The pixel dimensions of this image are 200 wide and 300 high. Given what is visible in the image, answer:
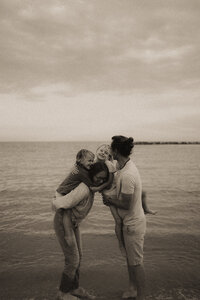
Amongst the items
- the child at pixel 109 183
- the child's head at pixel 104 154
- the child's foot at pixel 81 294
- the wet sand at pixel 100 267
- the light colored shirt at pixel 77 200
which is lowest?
the wet sand at pixel 100 267

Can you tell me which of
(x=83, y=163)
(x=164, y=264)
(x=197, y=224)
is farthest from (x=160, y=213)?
(x=83, y=163)

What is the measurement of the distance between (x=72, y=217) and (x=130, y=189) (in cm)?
92

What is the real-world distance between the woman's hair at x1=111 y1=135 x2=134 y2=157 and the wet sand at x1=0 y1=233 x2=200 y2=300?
7.80ft

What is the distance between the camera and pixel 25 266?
224 inches

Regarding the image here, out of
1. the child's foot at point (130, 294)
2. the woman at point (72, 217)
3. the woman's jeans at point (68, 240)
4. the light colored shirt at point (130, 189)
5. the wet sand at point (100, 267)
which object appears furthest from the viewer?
the wet sand at point (100, 267)

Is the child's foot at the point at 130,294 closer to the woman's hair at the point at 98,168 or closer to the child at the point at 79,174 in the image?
the child at the point at 79,174

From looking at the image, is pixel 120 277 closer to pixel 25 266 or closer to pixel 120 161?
pixel 25 266

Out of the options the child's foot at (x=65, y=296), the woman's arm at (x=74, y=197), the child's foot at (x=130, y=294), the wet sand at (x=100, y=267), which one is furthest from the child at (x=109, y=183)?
the wet sand at (x=100, y=267)

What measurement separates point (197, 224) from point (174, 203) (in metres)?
3.32

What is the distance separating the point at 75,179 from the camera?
3912 millimetres

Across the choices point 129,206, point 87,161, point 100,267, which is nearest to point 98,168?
point 87,161

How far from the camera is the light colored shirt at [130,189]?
3.67 meters

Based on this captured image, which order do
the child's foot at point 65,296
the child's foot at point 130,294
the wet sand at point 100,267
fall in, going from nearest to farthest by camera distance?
the child's foot at point 65,296, the child's foot at point 130,294, the wet sand at point 100,267

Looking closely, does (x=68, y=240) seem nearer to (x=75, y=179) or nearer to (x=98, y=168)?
(x=75, y=179)
